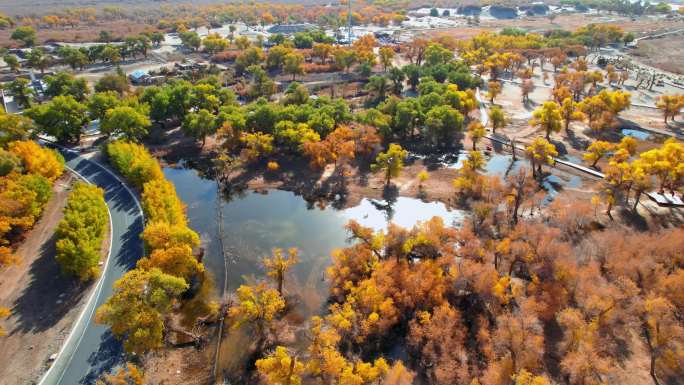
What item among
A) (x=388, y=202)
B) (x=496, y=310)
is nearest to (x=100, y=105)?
(x=388, y=202)

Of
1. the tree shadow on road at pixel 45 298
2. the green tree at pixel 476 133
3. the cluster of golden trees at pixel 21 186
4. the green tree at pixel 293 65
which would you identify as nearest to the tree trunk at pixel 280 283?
the tree shadow on road at pixel 45 298

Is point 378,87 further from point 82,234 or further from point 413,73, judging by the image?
point 82,234

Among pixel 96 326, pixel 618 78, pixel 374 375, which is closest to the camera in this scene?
pixel 374 375

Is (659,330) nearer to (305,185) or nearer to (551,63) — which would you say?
(305,185)

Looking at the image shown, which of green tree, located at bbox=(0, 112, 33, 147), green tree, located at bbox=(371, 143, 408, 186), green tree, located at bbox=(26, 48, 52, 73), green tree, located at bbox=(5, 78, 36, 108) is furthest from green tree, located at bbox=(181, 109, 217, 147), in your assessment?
green tree, located at bbox=(26, 48, 52, 73)

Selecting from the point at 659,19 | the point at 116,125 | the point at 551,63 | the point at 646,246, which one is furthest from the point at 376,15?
the point at 646,246

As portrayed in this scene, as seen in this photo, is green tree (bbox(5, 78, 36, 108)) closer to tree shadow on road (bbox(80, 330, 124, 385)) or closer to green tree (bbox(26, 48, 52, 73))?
green tree (bbox(26, 48, 52, 73))
